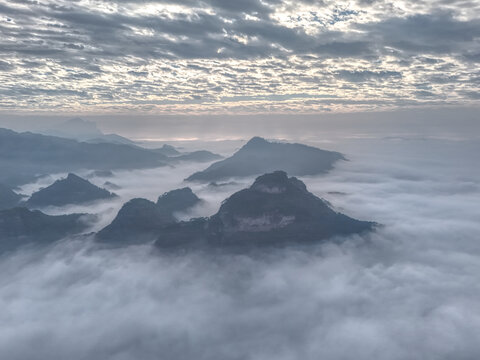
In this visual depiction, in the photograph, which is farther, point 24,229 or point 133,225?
point 24,229

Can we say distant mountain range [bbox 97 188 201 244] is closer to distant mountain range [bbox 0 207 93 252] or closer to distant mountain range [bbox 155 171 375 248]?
distant mountain range [bbox 155 171 375 248]

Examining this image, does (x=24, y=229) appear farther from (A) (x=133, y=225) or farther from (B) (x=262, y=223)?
(B) (x=262, y=223)

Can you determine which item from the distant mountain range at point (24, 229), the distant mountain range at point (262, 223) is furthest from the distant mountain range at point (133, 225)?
the distant mountain range at point (24, 229)

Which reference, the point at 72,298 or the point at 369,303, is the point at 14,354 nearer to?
the point at 72,298

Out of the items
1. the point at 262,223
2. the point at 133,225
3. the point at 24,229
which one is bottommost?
the point at 24,229

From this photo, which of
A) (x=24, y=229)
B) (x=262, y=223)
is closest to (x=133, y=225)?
(x=24, y=229)

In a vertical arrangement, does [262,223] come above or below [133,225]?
above

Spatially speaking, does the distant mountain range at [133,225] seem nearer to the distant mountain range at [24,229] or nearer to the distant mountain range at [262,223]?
the distant mountain range at [262,223]

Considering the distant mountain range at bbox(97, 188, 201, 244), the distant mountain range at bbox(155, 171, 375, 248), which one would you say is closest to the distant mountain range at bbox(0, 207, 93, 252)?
the distant mountain range at bbox(97, 188, 201, 244)
